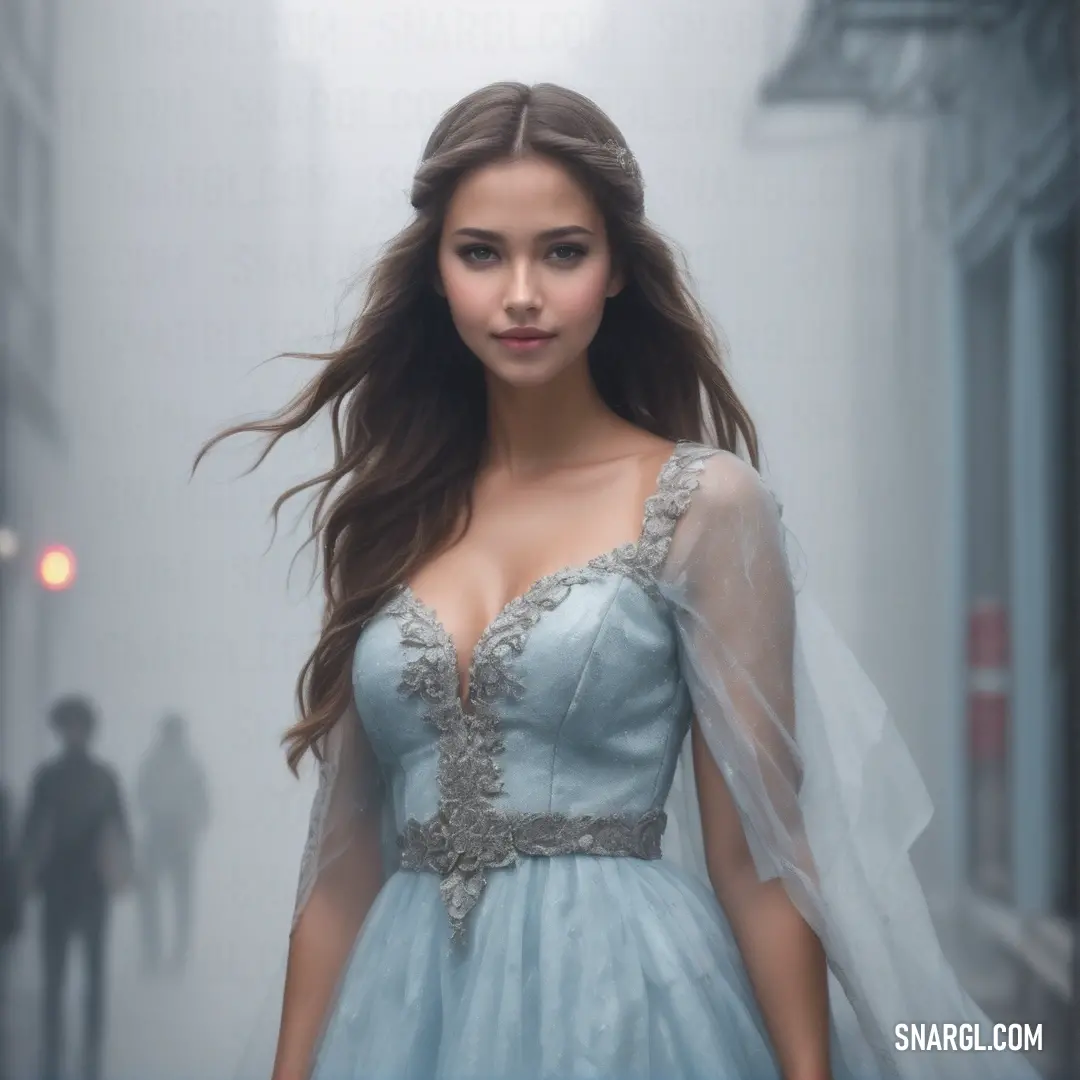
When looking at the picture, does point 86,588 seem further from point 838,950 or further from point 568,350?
point 838,950

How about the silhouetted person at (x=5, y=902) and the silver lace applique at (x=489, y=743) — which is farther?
the silhouetted person at (x=5, y=902)

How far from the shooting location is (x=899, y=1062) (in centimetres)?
177

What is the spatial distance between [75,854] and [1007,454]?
1.71 m

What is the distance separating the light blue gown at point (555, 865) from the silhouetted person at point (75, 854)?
3.30ft

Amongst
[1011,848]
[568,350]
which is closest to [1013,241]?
[1011,848]

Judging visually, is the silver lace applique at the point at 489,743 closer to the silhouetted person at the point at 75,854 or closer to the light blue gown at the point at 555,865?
the light blue gown at the point at 555,865

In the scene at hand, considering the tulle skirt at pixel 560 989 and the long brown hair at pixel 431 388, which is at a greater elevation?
the long brown hair at pixel 431 388

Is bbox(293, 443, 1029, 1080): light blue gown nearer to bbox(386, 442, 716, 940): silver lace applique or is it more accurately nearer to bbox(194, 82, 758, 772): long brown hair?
bbox(386, 442, 716, 940): silver lace applique

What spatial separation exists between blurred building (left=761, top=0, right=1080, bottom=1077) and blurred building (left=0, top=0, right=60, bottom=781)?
123 centimetres

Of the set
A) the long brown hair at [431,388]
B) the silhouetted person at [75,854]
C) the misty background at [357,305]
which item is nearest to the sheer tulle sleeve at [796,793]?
the long brown hair at [431,388]

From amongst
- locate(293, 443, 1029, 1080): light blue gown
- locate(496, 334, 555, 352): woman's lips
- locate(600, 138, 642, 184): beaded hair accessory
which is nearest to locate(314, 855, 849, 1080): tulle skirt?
locate(293, 443, 1029, 1080): light blue gown

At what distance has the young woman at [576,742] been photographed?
68.9 inches

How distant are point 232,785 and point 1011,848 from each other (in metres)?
1.30

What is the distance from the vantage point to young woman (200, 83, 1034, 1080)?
175 centimetres
